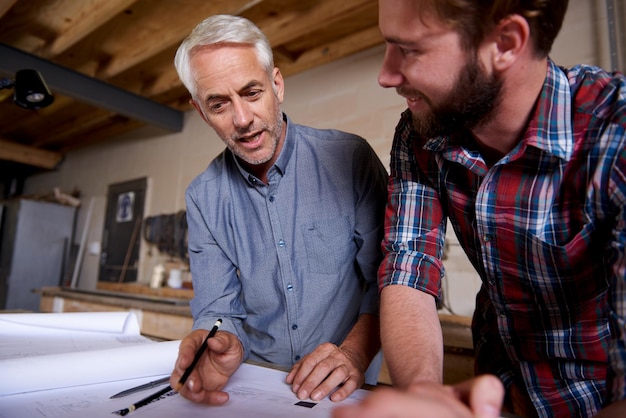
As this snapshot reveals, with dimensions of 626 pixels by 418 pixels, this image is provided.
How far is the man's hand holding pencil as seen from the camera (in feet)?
2.27

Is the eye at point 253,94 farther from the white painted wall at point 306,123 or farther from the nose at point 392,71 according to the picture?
the white painted wall at point 306,123

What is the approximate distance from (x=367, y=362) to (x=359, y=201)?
1.32 feet

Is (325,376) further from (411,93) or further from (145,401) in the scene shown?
(411,93)

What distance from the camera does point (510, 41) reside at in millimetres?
694

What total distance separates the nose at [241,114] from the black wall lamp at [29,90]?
0.92 meters

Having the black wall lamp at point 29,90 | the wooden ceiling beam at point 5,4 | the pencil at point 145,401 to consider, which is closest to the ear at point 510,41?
the pencil at point 145,401

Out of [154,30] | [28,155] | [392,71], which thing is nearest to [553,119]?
[392,71]

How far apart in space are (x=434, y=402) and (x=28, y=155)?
6.54 m

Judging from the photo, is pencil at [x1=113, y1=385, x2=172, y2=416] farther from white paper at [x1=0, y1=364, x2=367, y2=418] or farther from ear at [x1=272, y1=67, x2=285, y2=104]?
ear at [x1=272, y1=67, x2=285, y2=104]

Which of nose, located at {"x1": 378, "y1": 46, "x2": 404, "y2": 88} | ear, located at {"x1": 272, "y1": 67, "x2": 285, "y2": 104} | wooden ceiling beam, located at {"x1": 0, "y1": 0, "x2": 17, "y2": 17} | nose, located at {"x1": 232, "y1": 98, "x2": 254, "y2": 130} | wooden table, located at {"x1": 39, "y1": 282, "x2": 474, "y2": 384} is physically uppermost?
wooden ceiling beam, located at {"x1": 0, "y1": 0, "x2": 17, "y2": 17}

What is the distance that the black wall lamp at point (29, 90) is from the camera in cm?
158

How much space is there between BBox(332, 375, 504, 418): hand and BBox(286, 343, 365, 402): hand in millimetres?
299

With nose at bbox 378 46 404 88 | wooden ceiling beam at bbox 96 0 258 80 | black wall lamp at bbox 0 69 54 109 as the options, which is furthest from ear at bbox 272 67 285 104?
wooden ceiling beam at bbox 96 0 258 80

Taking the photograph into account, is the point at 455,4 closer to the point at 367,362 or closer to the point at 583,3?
the point at 367,362
